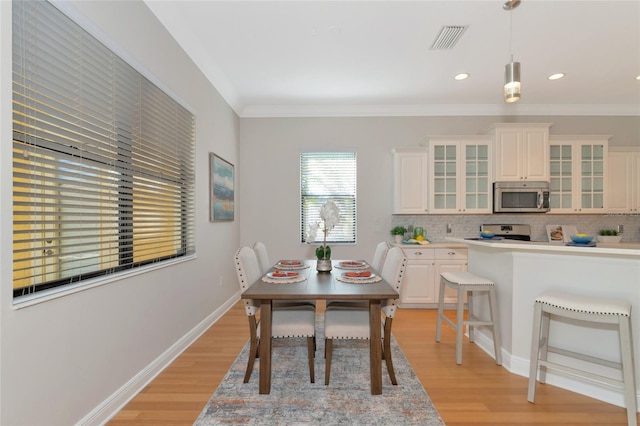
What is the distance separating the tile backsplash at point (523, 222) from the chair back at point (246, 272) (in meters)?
2.82

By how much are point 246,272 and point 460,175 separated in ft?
11.4

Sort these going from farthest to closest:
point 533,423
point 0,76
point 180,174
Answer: point 180,174 → point 533,423 → point 0,76

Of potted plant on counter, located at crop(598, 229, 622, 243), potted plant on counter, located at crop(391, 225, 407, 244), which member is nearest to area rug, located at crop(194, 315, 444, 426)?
potted plant on counter, located at crop(391, 225, 407, 244)

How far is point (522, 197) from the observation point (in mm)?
4164

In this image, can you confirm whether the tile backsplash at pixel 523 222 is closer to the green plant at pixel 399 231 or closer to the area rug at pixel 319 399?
the green plant at pixel 399 231

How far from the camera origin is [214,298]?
350cm

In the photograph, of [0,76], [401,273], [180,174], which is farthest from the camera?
[180,174]

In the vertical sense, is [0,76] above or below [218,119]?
below

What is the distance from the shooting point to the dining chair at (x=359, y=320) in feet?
6.93

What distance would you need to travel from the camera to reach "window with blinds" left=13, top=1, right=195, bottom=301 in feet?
4.30

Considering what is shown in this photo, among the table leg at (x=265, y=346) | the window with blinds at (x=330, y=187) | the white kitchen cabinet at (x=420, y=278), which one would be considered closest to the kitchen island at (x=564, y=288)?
the white kitchen cabinet at (x=420, y=278)

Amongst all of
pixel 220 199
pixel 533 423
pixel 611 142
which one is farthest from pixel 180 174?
pixel 611 142

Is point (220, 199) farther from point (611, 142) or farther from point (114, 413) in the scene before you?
point (611, 142)

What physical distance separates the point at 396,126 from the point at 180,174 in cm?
327
